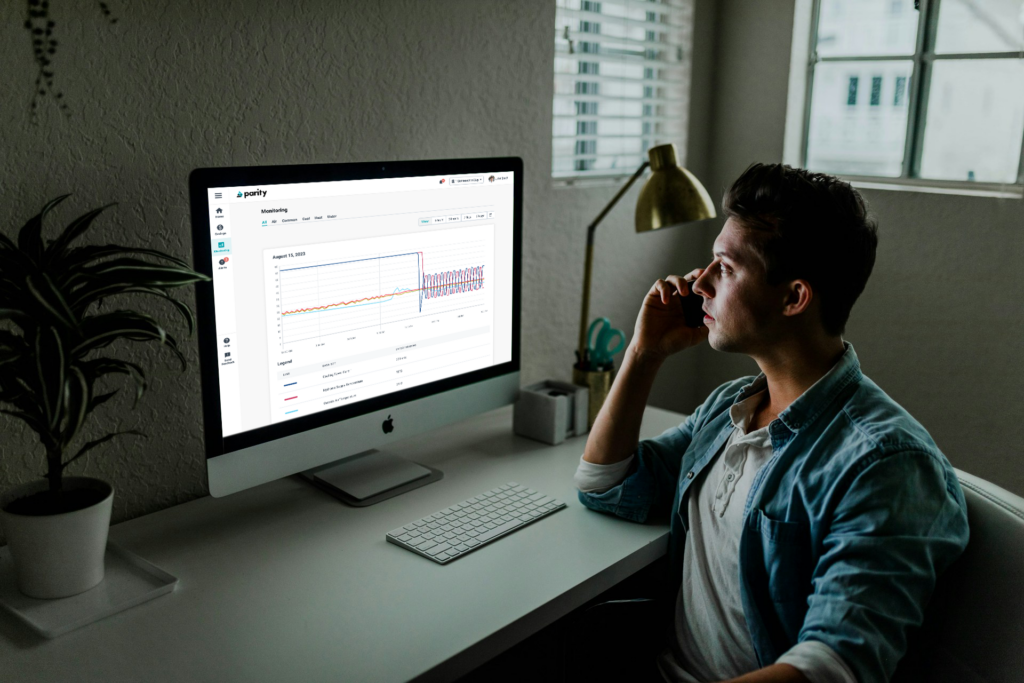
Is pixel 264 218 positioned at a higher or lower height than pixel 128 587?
higher

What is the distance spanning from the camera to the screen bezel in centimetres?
122

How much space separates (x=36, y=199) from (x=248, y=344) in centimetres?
36

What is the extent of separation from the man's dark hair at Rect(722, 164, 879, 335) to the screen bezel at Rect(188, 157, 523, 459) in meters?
0.53

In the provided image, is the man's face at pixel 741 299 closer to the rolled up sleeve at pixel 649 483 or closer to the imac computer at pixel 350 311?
the rolled up sleeve at pixel 649 483

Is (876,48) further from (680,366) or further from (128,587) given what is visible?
(128,587)

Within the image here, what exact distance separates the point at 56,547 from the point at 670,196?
120 centimetres

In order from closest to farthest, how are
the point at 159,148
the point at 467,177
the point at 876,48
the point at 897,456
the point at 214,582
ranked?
the point at 897,456 < the point at 214,582 < the point at 159,148 < the point at 467,177 < the point at 876,48

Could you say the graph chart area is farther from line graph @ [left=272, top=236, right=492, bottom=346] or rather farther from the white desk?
the white desk

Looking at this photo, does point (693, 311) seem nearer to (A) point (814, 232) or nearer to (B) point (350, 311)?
(A) point (814, 232)

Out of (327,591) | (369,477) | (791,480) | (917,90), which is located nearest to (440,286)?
(369,477)

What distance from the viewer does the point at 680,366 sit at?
8.96ft

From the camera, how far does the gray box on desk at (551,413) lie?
1.77 m

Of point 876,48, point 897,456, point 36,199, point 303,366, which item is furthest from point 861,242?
point 876,48

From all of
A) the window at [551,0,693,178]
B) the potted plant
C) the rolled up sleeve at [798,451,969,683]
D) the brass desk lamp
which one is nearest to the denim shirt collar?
the rolled up sleeve at [798,451,969,683]
